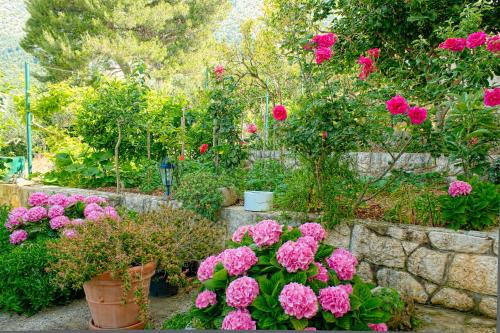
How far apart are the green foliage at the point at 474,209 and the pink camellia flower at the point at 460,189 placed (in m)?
0.02

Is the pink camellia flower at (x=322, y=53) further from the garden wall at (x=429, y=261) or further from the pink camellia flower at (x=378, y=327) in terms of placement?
the pink camellia flower at (x=378, y=327)

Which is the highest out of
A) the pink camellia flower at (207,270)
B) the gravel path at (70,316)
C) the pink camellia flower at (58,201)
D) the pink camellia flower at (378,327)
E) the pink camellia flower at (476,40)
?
the pink camellia flower at (476,40)

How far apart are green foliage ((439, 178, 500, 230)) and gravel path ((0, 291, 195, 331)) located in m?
1.63

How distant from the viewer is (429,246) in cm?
256

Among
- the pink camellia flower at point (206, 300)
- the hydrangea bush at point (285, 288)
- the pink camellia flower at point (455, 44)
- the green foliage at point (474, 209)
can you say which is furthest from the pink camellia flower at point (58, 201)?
the pink camellia flower at point (455, 44)

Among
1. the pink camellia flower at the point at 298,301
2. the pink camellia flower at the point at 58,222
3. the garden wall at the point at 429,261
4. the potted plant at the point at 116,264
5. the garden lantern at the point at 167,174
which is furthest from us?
the garden lantern at the point at 167,174

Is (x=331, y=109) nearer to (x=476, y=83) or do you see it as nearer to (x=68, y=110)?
(x=476, y=83)

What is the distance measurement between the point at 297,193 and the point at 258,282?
1328mm

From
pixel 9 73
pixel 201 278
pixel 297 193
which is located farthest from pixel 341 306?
pixel 9 73

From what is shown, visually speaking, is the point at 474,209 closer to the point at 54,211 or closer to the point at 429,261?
the point at 429,261

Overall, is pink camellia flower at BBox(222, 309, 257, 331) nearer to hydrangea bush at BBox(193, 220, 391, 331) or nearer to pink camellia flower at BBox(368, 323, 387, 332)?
hydrangea bush at BBox(193, 220, 391, 331)

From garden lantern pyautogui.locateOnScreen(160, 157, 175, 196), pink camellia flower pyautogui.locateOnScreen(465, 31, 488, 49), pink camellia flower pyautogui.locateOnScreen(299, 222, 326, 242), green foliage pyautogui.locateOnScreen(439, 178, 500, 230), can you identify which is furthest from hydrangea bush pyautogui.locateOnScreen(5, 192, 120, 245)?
pink camellia flower pyautogui.locateOnScreen(465, 31, 488, 49)

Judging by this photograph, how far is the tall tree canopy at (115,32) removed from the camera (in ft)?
20.4

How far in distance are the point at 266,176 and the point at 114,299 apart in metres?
1.67
